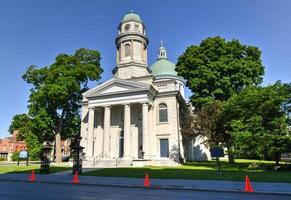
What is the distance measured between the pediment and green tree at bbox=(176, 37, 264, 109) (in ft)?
21.3

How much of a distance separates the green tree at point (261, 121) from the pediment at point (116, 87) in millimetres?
11453

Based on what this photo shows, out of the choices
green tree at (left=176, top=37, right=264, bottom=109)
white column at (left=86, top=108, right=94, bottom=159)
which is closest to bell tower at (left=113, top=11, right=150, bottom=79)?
green tree at (left=176, top=37, right=264, bottom=109)

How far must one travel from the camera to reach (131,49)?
40.0 metres

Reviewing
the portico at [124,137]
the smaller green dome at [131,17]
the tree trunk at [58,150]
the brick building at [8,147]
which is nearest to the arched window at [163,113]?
the portico at [124,137]

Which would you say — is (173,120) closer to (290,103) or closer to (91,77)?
(290,103)

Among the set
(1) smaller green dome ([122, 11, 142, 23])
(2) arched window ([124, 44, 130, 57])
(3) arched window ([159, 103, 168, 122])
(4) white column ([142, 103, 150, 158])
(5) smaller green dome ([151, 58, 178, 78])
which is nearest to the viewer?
(4) white column ([142, 103, 150, 158])

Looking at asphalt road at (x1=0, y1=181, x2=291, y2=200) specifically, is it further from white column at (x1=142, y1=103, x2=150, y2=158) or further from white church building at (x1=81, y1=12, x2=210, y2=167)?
white column at (x1=142, y1=103, x2=150, y2=158)

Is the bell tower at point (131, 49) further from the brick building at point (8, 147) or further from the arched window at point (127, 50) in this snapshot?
the brick building at point (8, 147)

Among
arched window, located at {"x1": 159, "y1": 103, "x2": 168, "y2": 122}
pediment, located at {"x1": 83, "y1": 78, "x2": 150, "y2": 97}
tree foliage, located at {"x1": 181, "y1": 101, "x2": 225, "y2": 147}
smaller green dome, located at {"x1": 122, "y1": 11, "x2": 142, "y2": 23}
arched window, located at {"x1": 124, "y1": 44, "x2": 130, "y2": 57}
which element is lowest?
tree foliage, located at {"x1": 181, "y1": 101, "x2": 225, "y2": 147}

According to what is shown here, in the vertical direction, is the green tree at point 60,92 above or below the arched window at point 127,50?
below

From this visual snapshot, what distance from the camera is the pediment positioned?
31.4m

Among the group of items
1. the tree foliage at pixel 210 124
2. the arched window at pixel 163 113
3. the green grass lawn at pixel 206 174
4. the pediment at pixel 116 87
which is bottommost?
the green grass lawn at pixel 206 174

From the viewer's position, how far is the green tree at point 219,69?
97.7 ft

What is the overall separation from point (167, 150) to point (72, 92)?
1855 centimetres
